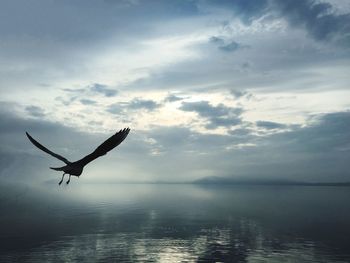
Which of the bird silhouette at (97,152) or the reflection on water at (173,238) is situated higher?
the bird silhouette at (97,152)

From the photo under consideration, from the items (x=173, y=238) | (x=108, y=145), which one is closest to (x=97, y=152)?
(x=108, y=145)

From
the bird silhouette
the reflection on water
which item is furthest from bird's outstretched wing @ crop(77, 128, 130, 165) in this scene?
the reflection on water

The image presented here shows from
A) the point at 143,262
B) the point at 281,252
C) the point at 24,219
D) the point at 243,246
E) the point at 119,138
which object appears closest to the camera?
the point at 119,138

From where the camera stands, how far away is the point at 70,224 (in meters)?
153

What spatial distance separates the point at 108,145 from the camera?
10.8 m

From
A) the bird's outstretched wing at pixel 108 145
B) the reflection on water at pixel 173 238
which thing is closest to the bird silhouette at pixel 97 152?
the bird's outstretched wing at pixel 108 145

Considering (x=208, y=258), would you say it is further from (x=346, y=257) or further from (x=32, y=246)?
(x=32, y=246)

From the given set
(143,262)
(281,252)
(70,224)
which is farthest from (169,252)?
(70,224)

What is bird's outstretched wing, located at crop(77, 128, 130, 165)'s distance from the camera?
10.2m

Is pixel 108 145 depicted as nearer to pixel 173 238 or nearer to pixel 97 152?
pixel 97 152

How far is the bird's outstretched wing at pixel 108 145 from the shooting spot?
1019 centimetres

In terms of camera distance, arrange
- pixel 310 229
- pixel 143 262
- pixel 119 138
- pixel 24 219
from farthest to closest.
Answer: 1. pixel 24 219
2. pixel 310 229
3. pixel 143 262
4. pixel 119 138

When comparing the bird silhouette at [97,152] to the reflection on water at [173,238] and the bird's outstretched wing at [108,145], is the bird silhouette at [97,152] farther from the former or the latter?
the reflection on water at [173,238]

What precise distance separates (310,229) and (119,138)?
482 ft
